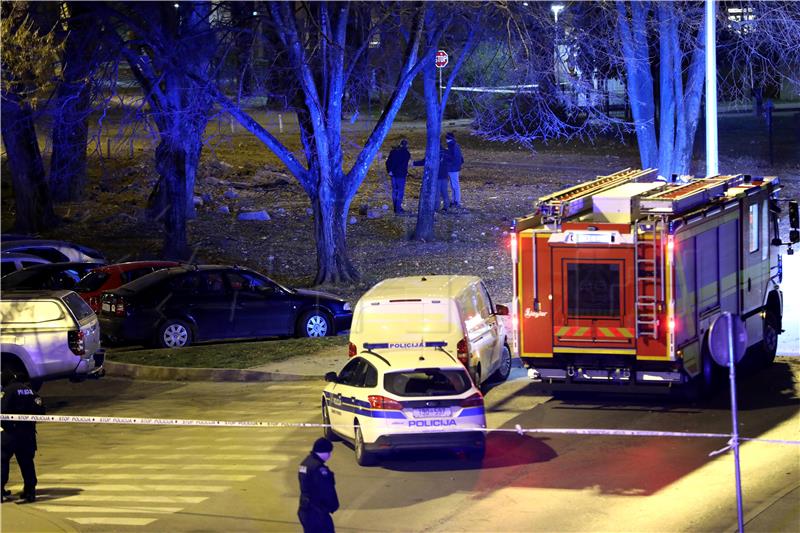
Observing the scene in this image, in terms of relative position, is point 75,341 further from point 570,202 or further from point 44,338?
point 570,202

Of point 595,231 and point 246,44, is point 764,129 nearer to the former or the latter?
point 246,44

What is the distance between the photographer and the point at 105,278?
21344 mm

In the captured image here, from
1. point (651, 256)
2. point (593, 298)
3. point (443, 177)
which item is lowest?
point (593, 298)

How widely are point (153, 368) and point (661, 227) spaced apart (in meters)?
8.75

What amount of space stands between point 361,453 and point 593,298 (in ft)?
13.0

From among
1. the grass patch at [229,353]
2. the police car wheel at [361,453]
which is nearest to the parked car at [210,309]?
the grass patch at [229,353]

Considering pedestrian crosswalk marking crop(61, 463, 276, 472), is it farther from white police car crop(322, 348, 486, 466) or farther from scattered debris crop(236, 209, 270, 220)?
scattered debris crop(236, 209, 270, 220)

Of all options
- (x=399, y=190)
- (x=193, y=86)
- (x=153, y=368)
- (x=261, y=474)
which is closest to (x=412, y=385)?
(x=261, y=474)

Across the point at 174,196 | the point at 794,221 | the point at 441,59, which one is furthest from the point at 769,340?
the point at 174,196

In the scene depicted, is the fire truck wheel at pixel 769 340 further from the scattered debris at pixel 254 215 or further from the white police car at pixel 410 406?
the scattered debris at pixel 254 215

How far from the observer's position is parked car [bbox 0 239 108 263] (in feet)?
84.8

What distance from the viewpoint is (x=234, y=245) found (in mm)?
30312

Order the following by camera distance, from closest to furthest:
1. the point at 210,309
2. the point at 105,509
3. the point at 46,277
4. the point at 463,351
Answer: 1. the point at 105,509
2. the point at 463,351
3. the point at 210,309
4. the point at 46,277

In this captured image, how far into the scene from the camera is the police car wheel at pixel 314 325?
21516 millimetres
